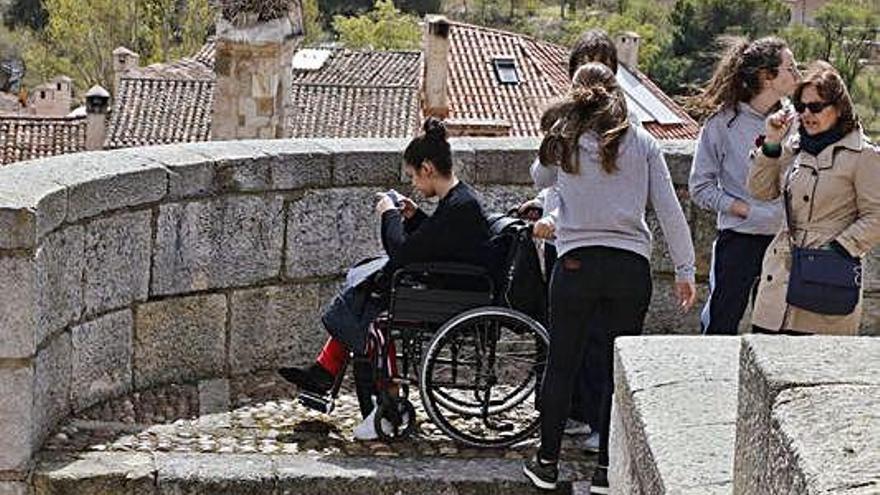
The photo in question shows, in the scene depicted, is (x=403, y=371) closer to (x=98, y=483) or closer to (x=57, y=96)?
(x=98, y=483)

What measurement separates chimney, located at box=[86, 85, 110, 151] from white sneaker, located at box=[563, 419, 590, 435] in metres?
39.7

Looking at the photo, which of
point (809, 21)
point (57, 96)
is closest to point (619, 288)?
point (57, 96)

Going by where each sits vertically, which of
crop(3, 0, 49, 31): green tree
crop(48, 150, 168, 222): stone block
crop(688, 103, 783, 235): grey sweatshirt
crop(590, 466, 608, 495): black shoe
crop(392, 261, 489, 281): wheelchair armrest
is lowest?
crop(3, 0, 49, 31): green tree

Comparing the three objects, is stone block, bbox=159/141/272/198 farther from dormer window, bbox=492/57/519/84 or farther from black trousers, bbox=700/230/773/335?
dormer window, bbox=492/57/519/84

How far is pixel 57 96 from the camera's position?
194ft

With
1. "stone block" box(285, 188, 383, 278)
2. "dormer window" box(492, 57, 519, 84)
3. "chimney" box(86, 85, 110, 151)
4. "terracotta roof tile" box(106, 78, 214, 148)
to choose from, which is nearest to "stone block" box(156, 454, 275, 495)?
"stone block" box(285, 188, 383, 278)

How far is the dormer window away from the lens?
43.8 meters

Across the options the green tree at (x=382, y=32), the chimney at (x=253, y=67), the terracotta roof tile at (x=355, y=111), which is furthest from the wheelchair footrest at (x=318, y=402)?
the green tree at (x=382, y=32)

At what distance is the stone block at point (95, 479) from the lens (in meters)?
5.66

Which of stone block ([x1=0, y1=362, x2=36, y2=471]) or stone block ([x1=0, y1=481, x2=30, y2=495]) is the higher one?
stone block ([x1=0, y1=362, x2=36, y2=471])

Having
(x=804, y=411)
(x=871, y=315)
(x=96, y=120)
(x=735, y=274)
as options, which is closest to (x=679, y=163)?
(x=871, y=315)

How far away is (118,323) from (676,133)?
3546cm

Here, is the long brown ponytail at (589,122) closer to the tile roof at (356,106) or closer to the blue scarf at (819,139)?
the blue scarf at (819,139)

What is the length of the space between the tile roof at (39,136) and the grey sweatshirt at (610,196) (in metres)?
39.4
